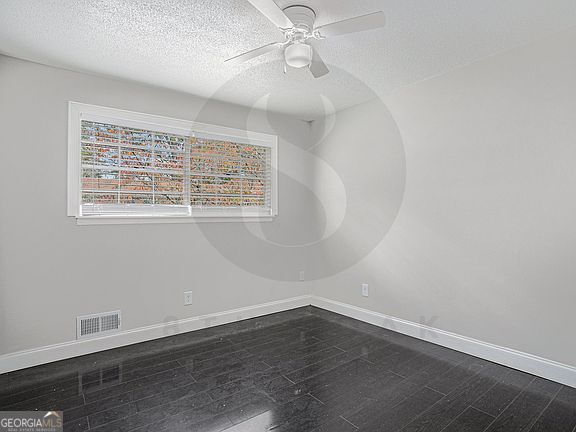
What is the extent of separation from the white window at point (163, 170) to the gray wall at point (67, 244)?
9 cm

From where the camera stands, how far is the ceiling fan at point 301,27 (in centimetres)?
176

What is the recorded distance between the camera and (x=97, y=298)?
2.92 meters

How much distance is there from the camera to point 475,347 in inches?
110

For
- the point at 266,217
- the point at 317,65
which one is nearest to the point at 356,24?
the point at 317,65

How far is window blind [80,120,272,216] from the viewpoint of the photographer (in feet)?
9.67

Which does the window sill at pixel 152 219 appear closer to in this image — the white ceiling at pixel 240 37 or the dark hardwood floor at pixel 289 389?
the dark hardwood floor at pixel 289 389

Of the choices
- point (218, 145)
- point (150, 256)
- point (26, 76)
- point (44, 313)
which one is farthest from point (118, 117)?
point (44, 313)

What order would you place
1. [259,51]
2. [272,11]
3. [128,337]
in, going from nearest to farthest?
[272,11]
[259,51]
[128,337]

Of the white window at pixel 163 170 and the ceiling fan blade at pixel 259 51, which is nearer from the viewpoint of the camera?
the ceiling fan blade at pixel 259 51

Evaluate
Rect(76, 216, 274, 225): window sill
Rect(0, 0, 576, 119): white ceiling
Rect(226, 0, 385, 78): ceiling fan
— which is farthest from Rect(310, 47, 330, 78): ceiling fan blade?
Rect(76, 216, 274, 225): window sill

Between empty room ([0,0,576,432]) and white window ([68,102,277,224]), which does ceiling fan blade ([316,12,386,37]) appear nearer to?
empty room ([0,0,576,432])

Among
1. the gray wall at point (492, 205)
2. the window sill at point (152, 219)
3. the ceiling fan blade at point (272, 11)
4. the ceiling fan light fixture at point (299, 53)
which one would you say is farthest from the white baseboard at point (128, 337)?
the ceiling fan blade at point (272, 11)

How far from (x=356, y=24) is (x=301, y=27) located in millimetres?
376

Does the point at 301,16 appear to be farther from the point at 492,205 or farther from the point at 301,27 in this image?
the point at 492,205
